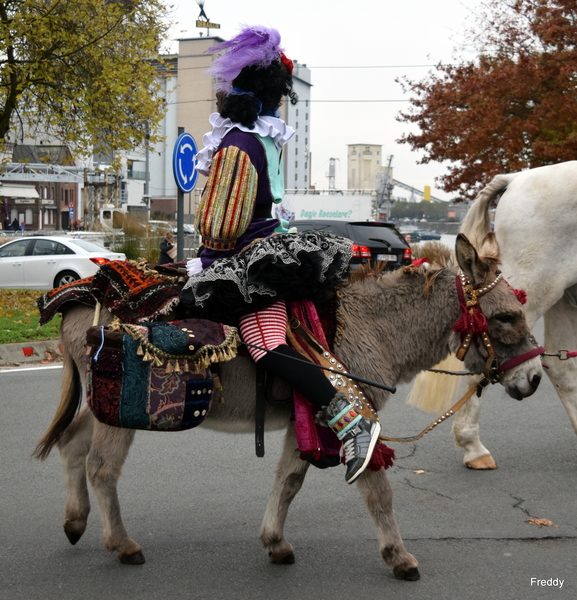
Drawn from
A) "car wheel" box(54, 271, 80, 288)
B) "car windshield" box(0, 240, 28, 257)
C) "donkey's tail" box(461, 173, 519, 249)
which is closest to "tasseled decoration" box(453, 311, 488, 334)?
"donkey's tail" box(461, 173, 519, 249)

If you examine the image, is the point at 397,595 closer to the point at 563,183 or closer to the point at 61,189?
the point at 563,183

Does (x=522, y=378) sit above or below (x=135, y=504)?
above

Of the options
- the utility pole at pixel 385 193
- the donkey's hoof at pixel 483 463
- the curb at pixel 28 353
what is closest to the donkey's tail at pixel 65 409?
the donkey's hoof at pixel 483 463

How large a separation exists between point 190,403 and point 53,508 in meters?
1.73

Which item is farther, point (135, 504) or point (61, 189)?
point (61, 189)

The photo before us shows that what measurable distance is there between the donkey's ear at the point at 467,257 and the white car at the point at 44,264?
1461 cm

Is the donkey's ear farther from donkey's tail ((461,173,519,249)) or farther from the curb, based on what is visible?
the curb

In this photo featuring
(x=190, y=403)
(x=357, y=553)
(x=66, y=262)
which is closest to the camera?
(x=190, y=403)

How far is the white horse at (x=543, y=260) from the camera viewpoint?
16.2 feet

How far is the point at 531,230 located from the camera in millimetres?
5020

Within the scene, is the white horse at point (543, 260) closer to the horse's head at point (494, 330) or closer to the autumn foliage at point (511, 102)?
the horse's head at point (494, 330)

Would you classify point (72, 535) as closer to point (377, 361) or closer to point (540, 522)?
point (377, 361)

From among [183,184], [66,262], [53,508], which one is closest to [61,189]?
[66,262]

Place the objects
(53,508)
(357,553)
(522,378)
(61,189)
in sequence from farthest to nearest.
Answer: (61,189)
(53,508)
(357,553)
(522,378)
